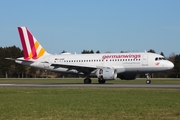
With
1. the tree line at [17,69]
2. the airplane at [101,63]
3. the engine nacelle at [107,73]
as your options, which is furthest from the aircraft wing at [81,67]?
the tree line at [17,69]

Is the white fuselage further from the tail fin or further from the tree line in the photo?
the tree line

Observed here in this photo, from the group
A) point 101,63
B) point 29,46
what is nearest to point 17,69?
point 29,46

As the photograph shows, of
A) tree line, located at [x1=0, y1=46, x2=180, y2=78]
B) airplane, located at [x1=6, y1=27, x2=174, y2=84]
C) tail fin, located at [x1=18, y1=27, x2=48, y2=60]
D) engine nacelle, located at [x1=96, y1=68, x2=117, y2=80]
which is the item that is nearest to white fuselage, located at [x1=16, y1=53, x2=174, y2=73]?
airplane, located at [x1=6, y1=27, x2=174, y2=84]

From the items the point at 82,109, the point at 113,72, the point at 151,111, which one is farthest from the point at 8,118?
the point at 113,72

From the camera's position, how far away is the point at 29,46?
199ft

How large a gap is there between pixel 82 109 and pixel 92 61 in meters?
36.7

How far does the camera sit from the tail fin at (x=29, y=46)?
6019 centimetres

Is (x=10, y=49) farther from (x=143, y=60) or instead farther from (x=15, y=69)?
(x=143, y=60)

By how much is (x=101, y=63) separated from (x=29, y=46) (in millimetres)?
13039

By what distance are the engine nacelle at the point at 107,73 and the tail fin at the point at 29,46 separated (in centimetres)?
1302

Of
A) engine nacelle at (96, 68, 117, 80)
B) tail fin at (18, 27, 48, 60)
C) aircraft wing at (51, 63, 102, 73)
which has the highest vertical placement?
tail fin at (18, 27, 48, 60)

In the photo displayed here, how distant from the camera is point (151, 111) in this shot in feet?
55.9

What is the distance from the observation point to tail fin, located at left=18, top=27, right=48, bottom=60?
197ft

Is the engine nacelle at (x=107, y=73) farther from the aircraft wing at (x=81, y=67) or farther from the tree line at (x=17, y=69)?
the tree line at (x=17, y=69)
